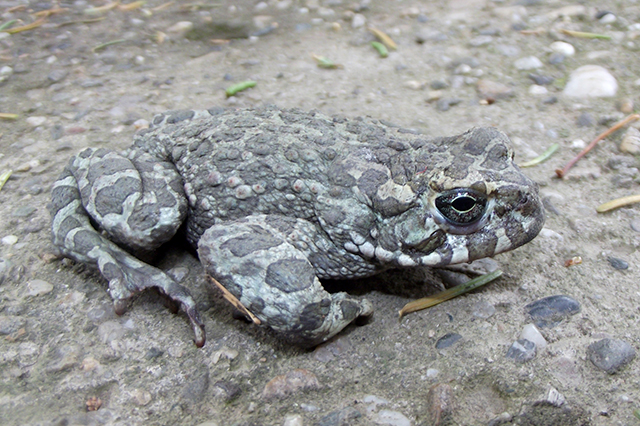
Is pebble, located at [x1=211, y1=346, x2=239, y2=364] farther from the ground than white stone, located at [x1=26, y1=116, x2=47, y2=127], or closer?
closer

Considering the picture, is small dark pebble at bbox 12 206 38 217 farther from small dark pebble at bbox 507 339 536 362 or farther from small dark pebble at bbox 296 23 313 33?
small dark pebble at bbox 296 23 313 33

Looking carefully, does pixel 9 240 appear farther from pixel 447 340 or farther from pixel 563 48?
pixel 563 48

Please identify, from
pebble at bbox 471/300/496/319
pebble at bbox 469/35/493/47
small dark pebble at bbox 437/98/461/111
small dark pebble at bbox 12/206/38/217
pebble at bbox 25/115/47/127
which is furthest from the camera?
pebble at bbox 469/35/493/47

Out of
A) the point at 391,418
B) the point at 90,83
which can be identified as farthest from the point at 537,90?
the point at 90,83

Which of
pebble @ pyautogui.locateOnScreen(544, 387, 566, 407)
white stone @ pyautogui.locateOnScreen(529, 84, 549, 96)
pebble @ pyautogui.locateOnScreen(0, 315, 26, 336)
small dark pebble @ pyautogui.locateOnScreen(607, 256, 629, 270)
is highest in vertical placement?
white stone @ pyautogui.locateOnScreen(529, 84, 549, 96)

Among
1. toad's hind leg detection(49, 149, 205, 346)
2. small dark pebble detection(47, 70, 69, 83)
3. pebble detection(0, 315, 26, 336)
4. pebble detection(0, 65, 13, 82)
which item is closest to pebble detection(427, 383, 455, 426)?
toad's hind leg detection(49, 149, 205, 346)

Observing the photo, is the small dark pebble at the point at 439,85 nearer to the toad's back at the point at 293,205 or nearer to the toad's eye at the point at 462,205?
the toad's back at the point at 293,205

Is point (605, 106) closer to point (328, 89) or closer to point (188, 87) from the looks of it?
point (328, 89)

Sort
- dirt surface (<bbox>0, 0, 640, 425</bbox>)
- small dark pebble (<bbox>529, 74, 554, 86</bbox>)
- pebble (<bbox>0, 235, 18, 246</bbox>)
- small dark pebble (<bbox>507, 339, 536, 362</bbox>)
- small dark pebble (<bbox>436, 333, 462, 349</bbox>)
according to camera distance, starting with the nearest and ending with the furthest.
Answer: dirt surface (<bbox>0, 0, 640, 425</bbox>) < small dark pebble (<bbox>507, 339, 536, 362</bbox>) < small dark pebble (<bbox>436, 333, 462, 349</bbox>) < pebble (<bbox>0, 235, 18, 246</bbox>) < small dark pebble (<bbox>529, 74, 554, 86</bbox>)
